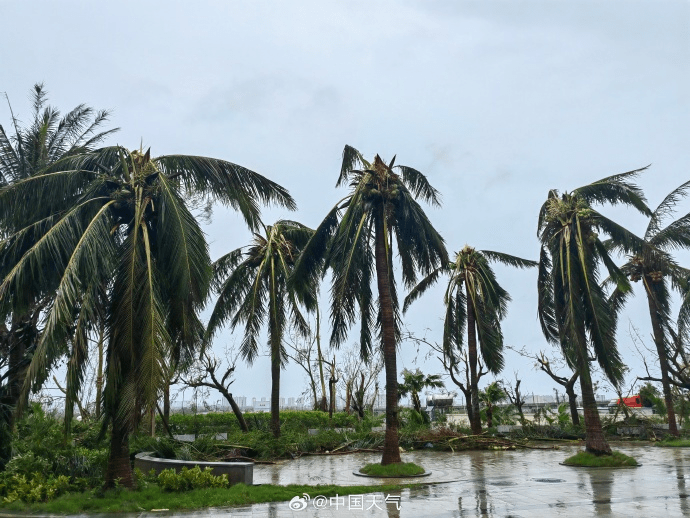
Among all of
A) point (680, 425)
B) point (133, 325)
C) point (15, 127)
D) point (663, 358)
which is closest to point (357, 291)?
point (133, 325)

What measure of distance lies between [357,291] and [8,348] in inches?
349

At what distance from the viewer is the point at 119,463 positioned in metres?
11.4

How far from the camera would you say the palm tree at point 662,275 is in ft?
70.8

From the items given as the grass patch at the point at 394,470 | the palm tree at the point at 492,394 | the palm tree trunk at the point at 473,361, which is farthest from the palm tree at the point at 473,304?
the grass patch at the point at 394,470

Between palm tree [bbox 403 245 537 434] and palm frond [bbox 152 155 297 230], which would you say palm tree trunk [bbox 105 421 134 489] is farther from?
palm tree [bbox 403 245 537 434]

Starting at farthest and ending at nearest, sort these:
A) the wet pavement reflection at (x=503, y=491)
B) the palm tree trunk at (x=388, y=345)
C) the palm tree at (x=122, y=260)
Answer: the palm tree trunk at (x=388, y=345) < the palm tree at (x=122, y=260) < the wet pavement reflection at (x=503, y=491)

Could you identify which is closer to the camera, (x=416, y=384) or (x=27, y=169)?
(x=27, y=169)

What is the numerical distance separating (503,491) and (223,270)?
14.8 meters

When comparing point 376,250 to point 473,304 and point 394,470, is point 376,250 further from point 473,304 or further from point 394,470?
point 473,304

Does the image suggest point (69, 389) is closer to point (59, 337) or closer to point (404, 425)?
point (59, 337)

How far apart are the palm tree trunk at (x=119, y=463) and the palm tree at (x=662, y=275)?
17.9m

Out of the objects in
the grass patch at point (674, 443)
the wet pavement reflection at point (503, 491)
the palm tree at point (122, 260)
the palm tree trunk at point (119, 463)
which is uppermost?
the palm tree at point (122, 260)

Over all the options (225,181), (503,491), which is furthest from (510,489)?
(225,181)

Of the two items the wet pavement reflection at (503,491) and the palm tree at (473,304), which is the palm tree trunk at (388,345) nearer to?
the wet pavement reflection at (503,491)
